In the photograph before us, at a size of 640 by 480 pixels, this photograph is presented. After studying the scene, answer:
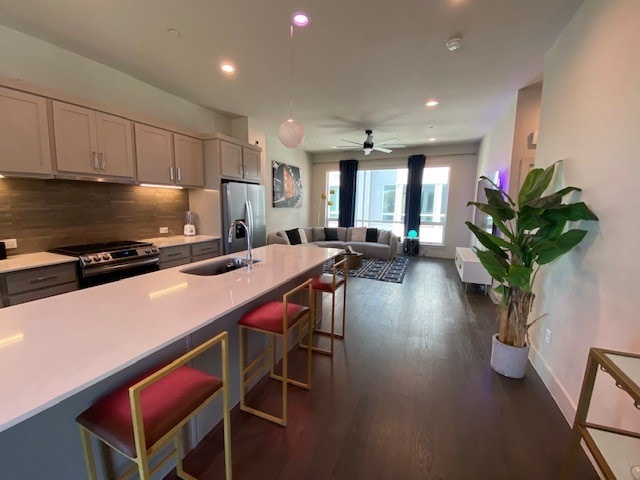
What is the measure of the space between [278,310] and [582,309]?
2.04 metres

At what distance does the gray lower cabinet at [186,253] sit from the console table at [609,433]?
12.0ft

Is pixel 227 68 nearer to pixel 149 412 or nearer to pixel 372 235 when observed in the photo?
pixel 149 412

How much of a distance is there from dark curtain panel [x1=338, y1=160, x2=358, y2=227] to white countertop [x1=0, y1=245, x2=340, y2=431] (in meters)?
6.25

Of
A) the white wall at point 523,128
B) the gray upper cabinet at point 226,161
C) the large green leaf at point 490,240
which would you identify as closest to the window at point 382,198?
the white wall at point 523,128

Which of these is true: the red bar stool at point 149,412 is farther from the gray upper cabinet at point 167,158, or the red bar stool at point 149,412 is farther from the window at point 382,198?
the window at point 382,198

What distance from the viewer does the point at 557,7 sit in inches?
80.7

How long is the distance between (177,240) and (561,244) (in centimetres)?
397

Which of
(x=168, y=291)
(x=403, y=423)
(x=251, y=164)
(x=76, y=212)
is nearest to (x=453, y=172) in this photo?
(x=251, y=164)

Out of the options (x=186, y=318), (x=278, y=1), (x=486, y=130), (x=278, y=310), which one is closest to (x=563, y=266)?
(x=278, y=310)

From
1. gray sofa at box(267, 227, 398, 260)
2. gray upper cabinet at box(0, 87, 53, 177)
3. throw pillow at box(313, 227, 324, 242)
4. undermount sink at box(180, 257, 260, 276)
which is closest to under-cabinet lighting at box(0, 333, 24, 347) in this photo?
undermount sink at box(180, 257, 260, 276)

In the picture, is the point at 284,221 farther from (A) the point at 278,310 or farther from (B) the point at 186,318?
(B) the point at 186,318

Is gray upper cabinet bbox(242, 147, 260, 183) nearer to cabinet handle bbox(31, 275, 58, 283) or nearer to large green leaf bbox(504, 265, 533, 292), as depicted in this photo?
cabinet handle bbox(31, 275, 58, 283)

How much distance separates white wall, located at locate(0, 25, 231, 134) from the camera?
244cm

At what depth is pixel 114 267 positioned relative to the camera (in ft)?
8.68
